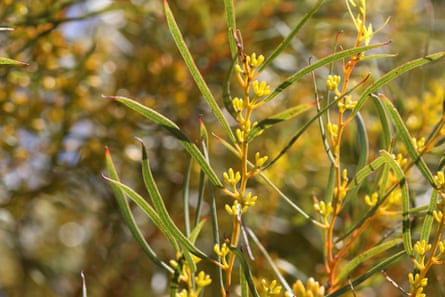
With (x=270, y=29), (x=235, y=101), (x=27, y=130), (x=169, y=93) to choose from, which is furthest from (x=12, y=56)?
(x=270, y=29)

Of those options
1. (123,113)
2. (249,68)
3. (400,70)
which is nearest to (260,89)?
(249,68)

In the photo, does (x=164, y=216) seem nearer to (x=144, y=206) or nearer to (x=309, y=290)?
(x=144, y=206)

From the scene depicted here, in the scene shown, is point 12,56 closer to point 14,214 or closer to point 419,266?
point 14,214

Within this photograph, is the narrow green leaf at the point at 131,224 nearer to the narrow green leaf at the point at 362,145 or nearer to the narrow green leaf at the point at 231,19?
the narrow green leaf at the point at 231,19

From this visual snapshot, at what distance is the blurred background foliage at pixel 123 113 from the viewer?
1.32 meters

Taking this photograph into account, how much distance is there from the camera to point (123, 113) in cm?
150

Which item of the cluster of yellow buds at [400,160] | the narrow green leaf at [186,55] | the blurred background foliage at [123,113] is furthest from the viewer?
the blurred background foliage at [123,113]

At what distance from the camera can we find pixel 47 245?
77.6 inches

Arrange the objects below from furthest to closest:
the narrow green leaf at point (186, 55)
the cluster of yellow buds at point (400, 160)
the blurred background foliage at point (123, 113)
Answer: the blurred background foliage at point (123, 113) < the cluster of yellow buds at point (400, 160) < the narrow green leaf at point (186, 55)

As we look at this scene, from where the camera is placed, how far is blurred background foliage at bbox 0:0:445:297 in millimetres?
1322

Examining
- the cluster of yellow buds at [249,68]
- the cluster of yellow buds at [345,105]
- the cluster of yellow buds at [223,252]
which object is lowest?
the cluster of yellow buds at [223,252]

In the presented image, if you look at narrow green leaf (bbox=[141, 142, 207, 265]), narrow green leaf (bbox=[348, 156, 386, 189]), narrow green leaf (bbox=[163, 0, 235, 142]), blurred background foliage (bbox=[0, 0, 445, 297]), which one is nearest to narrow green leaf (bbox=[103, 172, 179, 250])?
narrow green leaf (bbox=[141, 142, 207, 265])

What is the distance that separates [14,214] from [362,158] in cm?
77

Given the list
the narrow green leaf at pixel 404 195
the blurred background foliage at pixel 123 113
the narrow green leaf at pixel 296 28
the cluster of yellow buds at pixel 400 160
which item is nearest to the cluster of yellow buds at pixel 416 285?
the narrow green leaf at pixel 404 195
